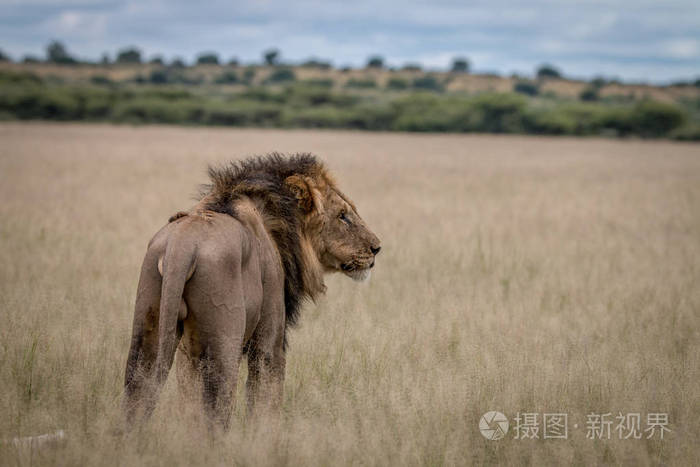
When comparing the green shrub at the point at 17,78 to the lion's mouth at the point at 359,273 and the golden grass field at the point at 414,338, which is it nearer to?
the golden grass field at the point at 414,338

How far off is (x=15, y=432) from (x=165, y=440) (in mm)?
1005

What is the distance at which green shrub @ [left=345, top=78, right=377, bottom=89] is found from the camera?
3696 inches

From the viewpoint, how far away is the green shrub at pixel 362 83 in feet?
308

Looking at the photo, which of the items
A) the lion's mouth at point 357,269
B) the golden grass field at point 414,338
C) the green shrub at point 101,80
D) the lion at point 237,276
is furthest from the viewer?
the green shrub at point 101,80

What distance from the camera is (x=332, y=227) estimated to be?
5.29 meters

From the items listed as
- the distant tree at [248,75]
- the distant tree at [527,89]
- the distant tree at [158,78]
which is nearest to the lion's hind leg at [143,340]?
the distant tree at [158,78]

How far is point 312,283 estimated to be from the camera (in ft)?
16.7

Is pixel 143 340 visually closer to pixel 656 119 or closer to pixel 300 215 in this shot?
pixel 300 215

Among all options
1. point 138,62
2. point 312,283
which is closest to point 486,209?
point 312,283

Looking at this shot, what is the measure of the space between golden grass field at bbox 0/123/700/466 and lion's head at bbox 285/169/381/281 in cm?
57

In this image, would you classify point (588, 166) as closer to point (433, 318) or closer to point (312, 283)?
point (433, 318)

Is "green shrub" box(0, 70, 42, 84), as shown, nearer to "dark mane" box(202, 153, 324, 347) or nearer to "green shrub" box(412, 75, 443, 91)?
"green shrub" box(412, 75, 443, 91)

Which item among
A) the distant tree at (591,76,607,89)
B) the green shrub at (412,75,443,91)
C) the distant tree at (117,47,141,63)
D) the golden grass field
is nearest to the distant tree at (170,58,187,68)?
the distant tree at (117,47,141,63)

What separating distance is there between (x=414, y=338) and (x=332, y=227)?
2055 millimetres
